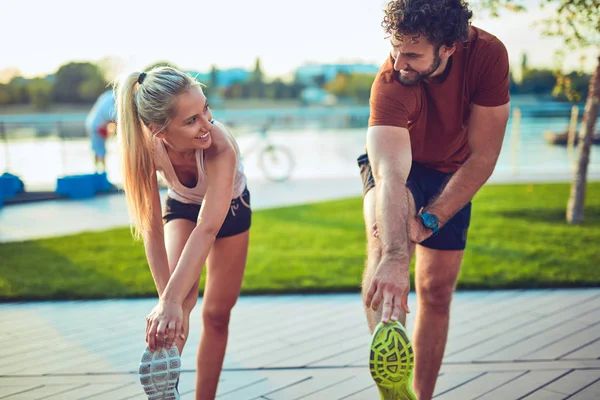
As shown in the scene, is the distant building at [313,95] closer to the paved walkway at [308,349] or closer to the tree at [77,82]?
the tree at [77,82]

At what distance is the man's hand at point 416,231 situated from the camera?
215 cm

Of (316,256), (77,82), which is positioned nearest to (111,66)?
(77,82)

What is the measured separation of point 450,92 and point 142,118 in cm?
123

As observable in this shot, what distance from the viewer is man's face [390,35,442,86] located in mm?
2115

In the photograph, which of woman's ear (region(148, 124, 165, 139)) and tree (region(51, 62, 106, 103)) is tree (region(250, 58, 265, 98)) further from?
woman's ear (region(148, 124, 165, 139))

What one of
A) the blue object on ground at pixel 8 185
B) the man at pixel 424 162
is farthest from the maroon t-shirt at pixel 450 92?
the blue object on ground at pixel 8 185

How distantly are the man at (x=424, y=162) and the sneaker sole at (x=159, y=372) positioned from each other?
0.72 meters

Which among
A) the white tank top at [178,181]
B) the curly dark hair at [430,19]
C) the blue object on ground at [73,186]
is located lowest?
the blue object on ground at [73,186]

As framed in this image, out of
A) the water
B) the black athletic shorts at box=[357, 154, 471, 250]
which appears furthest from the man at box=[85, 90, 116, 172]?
the black athletic shorts at box=[357, 154, 471, 250]

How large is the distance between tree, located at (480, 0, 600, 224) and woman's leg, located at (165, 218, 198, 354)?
14.7 feet

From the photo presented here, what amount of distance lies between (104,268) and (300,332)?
246 cm

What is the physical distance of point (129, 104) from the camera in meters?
2.28

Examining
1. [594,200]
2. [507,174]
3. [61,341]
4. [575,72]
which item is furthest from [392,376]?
[507,174]

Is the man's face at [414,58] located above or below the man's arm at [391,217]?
above
